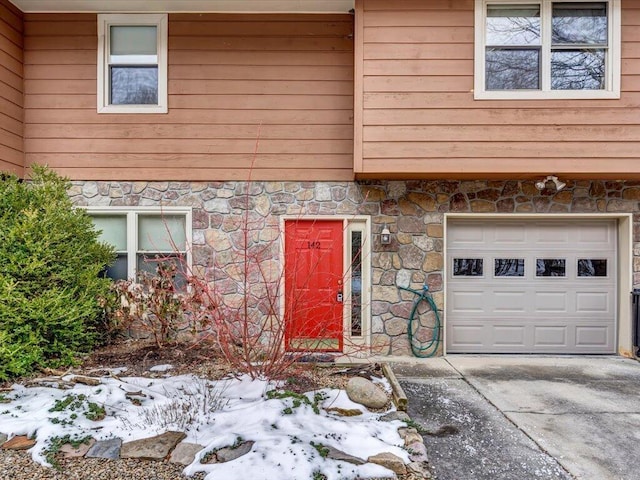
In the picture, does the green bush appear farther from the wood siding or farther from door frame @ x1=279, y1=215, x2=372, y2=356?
the wood siding

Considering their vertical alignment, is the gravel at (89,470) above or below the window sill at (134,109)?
below

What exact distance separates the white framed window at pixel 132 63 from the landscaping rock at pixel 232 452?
169 inches

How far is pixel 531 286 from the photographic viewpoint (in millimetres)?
5195

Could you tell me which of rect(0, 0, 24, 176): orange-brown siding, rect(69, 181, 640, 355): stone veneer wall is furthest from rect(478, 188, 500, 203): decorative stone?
rect(0, 0, 24, 176): orange-brown siding

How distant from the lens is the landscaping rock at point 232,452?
2425 mm

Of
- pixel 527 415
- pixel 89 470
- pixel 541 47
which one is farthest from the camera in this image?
pixel 541 47

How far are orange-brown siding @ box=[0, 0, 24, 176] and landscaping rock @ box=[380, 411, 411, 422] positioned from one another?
5.32 metres

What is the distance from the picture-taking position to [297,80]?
5086mm

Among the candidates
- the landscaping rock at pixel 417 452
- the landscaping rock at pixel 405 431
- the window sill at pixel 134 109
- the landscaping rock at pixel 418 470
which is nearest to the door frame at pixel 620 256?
the landscaping rock at pixel 405 431

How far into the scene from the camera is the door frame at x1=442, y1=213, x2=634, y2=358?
501 centimetres

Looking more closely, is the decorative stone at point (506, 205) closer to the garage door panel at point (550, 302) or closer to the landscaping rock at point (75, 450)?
the garage door panel at point (550, 302)

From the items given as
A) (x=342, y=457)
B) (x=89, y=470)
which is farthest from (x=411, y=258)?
(x=89, y=470)

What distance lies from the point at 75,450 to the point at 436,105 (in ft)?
15.2

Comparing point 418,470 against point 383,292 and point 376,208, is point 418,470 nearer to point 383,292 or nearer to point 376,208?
point 383,292
